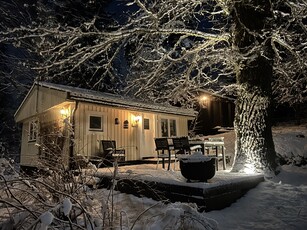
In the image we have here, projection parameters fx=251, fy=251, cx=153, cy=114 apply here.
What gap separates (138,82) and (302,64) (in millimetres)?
5762

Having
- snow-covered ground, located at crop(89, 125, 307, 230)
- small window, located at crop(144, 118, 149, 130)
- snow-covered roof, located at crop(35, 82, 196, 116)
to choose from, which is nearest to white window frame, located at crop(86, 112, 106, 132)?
snow-covered roof, located at crop(35, 82, 196, 116)

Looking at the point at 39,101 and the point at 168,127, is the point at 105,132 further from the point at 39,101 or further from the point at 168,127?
the point at 39,101

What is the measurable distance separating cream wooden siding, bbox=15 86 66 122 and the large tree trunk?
655 cm

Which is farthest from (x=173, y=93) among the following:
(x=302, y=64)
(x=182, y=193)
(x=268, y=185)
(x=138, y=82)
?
(x=182, y=193)

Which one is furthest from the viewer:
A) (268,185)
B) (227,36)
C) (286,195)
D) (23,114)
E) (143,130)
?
(23,114)

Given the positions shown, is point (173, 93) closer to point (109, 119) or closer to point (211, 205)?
point (109, 119)

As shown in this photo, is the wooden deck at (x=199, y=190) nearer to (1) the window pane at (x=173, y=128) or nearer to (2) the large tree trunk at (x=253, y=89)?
(2) the large tree trunk at (x=253, y=89)

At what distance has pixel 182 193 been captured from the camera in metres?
4.49

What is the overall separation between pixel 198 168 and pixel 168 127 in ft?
30.1

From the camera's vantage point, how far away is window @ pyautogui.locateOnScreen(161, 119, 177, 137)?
13.6 metres

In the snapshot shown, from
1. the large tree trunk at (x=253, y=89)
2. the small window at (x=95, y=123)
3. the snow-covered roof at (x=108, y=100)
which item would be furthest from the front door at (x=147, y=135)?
the large tree trunk at (x=253, y=89)

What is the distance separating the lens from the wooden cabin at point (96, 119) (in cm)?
1012

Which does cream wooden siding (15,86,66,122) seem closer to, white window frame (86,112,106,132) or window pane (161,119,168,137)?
white window frame (86,112,106,132)

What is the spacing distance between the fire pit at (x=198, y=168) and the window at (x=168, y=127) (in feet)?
28.5
